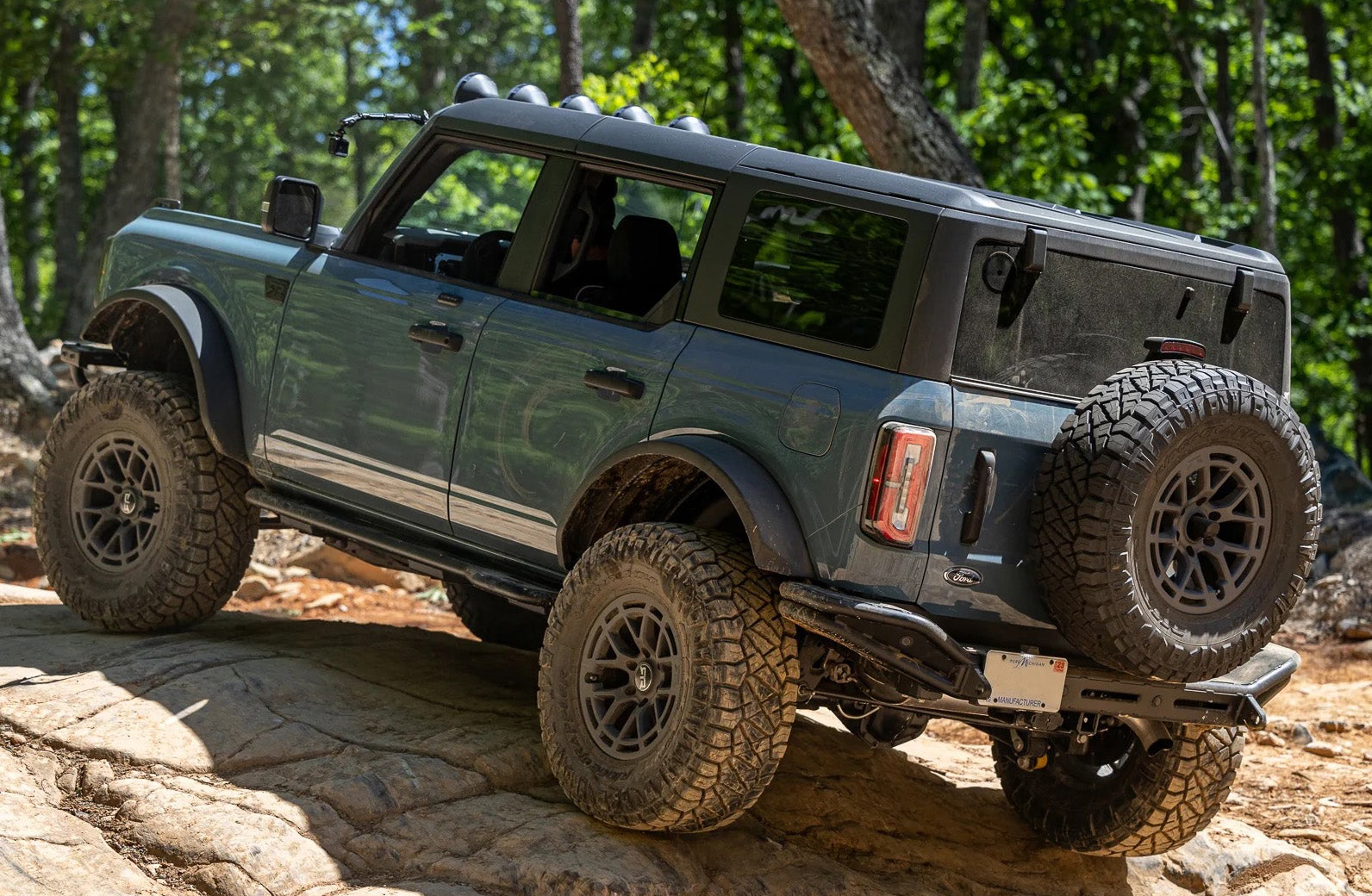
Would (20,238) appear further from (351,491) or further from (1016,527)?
(1016,527)

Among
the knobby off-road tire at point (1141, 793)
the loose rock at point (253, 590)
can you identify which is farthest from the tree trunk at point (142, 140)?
the knobby off-road tire at point (1141, 793)

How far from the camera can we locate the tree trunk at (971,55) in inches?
523

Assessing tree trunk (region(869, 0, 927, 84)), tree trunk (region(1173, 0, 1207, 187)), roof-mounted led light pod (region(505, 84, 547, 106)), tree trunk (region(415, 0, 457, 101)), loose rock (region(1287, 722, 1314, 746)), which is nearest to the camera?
roof-mounted led light pod (region(505, 84, 547, 106))

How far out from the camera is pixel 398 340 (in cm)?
483

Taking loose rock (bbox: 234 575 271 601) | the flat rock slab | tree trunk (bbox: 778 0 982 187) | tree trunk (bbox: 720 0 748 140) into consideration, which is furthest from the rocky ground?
tree trunk (bbox: 720 0 748 140)

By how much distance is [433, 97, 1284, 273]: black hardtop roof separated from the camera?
3834mm

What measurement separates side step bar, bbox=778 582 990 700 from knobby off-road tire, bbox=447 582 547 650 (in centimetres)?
286

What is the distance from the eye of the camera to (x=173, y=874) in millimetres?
3822

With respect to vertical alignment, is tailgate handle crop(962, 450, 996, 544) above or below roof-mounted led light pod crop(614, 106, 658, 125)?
below

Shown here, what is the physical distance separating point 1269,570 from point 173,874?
9.68ft

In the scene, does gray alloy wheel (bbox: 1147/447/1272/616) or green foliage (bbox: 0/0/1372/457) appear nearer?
gray alloy wheel (bbox: 1147/447/1272/616)

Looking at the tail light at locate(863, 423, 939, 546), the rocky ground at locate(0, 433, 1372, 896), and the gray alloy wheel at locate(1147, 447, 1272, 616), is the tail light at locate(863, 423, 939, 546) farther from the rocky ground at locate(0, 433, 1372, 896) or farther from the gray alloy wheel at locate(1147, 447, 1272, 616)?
the rocky ground at locate(0, 433, 1372, 896)

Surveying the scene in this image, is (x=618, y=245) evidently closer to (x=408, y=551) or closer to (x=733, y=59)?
(x=408, y=551)

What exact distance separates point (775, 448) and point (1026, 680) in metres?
0.86
